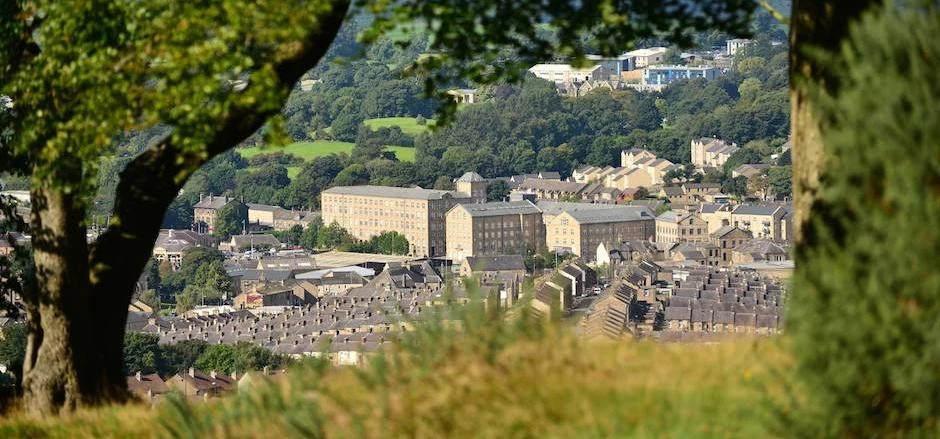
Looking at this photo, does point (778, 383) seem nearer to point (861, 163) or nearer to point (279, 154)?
point (861, 163)

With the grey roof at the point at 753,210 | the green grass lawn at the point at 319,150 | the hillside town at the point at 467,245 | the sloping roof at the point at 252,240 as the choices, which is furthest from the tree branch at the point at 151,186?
the green grass lawn at the point at 319,150

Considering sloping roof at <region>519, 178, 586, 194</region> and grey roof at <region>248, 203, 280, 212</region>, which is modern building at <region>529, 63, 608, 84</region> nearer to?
sloping roof at <region>519, 178, 586, 194</region>

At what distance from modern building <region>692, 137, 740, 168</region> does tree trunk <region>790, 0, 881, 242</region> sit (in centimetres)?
5898

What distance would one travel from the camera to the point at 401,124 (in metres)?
71.5

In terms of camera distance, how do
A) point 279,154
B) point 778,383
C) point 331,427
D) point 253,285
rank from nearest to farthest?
1. point 778,383
2. point 331,427
3. point 253,285
4. point 279,154

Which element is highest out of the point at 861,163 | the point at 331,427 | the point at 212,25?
the point at 212,25

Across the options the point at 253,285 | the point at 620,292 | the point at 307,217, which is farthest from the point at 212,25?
the point at 307,217

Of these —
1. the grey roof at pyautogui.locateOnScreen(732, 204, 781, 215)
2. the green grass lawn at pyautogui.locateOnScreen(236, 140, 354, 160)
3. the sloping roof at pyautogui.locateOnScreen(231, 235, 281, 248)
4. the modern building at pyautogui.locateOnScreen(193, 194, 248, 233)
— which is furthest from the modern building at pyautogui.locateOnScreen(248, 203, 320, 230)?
the grey roof at pyautogui.locateOnScreen(732, 204, 781, 215)

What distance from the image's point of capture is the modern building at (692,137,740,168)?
62.3 m

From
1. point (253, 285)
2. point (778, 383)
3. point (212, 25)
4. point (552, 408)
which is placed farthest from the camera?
point (253, 285)

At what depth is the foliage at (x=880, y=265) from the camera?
6.93ft

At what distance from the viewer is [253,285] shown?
41375 millimetres

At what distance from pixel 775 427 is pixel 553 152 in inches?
2557

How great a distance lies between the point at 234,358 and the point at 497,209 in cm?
2621
